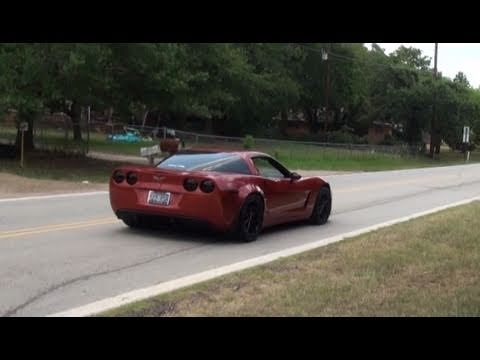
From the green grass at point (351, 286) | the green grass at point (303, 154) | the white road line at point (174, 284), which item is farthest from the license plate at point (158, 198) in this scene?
the green grass at point (303, 154)

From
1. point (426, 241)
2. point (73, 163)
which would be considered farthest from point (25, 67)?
point (426, 241)

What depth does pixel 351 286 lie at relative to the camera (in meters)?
7.07

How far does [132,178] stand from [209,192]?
129 centimetres

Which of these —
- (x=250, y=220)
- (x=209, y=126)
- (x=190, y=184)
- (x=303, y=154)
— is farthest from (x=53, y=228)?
(x=209, y=126)

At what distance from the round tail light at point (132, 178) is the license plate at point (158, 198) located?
34cm

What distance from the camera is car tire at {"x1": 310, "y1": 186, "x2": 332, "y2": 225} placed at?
13.0 meters

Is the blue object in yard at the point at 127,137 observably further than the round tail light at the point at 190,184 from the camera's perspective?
Yes

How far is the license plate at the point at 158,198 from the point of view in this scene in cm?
1011

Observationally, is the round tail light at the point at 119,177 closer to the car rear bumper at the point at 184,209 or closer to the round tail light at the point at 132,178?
the round tail light at the point at 132,178

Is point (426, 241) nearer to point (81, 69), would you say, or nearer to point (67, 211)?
point (67, 211)

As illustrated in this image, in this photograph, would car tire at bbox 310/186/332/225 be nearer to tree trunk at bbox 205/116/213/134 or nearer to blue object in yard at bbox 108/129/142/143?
blue object in yard at bbox 108/129/142/143

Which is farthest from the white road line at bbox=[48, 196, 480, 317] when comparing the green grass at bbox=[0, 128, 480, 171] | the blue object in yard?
the blue object in yard

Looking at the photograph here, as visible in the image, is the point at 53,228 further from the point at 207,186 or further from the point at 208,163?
the point at 207,186
